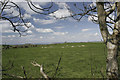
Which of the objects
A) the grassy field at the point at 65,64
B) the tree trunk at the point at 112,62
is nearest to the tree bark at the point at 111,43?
the tree trunk at the point at 112,62

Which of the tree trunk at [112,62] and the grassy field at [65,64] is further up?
the tree trunk at [112,62]

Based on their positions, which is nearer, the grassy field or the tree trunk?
the grassy field

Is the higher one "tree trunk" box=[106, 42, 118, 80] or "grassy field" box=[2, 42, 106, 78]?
"tree trunk" box=[106, 42, 118, 80]

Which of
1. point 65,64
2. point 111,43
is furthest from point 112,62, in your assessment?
point 65,64

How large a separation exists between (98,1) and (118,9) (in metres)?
0.34

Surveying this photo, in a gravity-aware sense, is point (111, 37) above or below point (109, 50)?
above

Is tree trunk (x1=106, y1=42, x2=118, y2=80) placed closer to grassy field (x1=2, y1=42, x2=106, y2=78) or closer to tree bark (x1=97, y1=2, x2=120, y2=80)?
tree bark (x1=97, y1=2, x2=120, y2=80)

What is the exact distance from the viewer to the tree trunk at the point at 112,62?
1.69 meters

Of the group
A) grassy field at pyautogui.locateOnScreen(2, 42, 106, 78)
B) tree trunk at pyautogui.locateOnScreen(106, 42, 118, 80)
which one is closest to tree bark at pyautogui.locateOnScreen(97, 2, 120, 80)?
tree trunk at pyautogui.locateOnScreen(106, 42, 118, 80)

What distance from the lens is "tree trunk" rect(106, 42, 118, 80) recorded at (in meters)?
1.69

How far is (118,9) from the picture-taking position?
5.56 feet

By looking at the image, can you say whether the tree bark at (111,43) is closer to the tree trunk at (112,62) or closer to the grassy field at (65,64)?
the tree trunk at (112,62)

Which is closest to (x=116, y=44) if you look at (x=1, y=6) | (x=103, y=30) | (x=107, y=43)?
(x=107, y=43)

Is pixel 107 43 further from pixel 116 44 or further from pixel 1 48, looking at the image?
pixel 1 48
